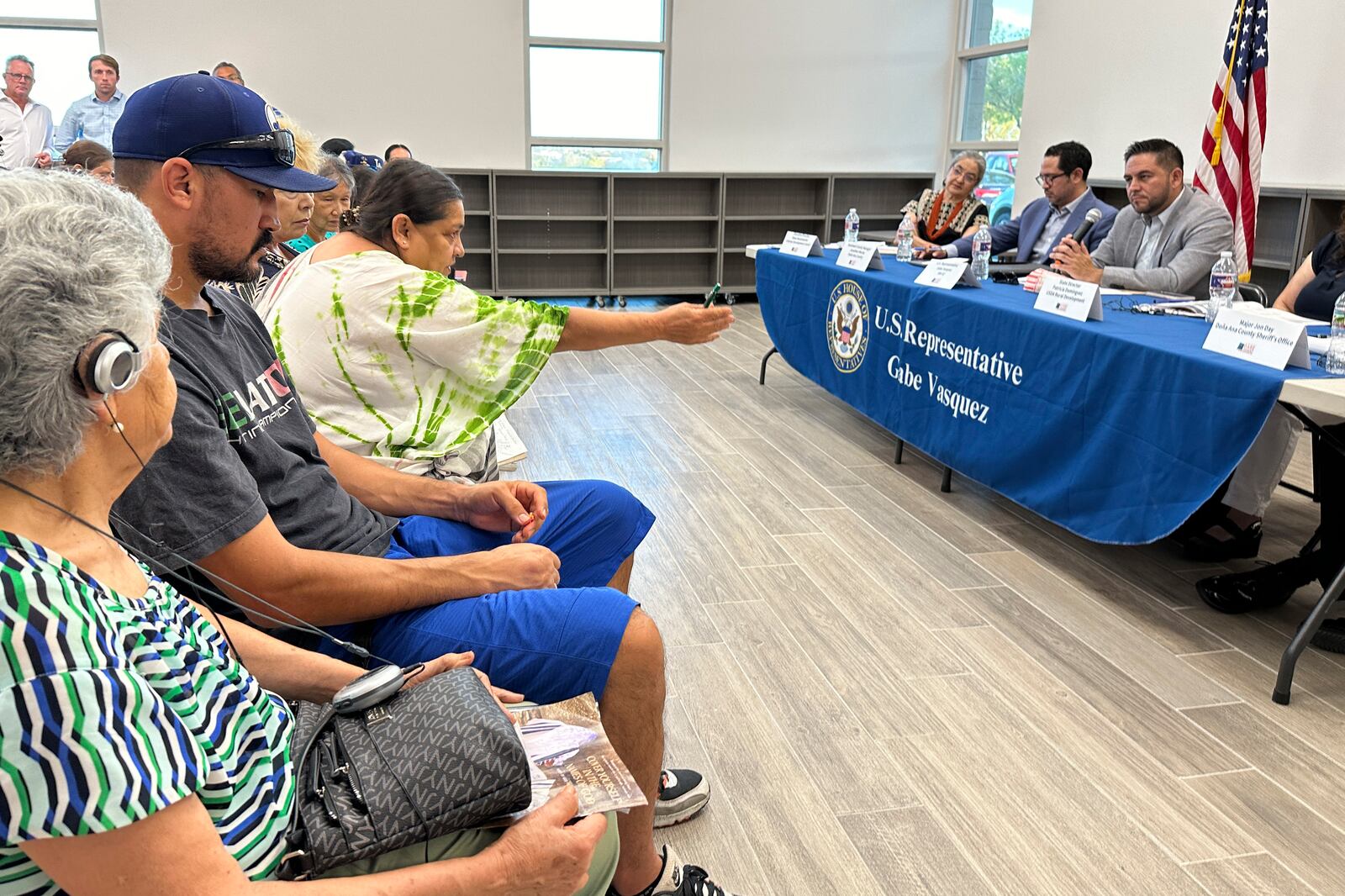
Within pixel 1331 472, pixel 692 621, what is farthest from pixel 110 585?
pixel 1331 472

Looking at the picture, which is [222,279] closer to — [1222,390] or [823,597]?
[823,597]

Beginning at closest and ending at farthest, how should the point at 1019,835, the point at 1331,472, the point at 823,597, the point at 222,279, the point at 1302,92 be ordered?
the point at 222,279
the point at 1019,835
the point at 1331,472
the point at 823,597
the point at 1302,92

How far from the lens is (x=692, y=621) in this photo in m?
2.49

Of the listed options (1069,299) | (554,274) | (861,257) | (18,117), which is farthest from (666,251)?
(1069,299)

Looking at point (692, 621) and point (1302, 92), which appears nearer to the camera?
point (692, 621)

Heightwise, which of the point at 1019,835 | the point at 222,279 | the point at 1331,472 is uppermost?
the point at 222,279

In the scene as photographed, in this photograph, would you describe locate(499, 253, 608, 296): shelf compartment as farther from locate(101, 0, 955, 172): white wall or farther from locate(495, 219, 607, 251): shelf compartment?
locate(101, 0, 955, 172): white wall

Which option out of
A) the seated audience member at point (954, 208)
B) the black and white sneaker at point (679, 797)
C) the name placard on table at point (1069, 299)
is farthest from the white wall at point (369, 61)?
the black and white sneaker at point (679, 797)

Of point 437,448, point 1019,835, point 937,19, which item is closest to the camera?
point 1019,835

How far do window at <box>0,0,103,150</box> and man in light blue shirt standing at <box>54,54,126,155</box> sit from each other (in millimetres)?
381

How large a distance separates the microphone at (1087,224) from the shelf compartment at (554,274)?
4.30 m

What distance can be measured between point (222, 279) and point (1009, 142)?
297 inches

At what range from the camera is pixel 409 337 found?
1821mm

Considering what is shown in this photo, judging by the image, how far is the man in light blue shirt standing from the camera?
675 centimetres
